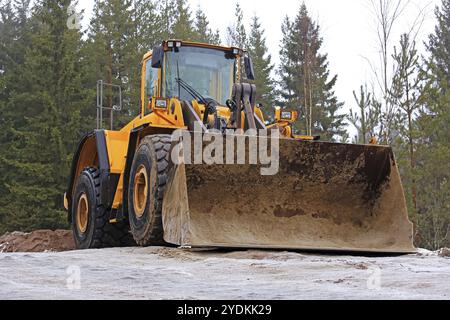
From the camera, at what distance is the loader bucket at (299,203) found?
6875 mm

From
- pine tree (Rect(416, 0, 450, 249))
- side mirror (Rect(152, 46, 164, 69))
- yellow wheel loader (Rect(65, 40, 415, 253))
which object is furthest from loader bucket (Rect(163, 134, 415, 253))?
pine tree (Rect(416, 0, 450, 249))

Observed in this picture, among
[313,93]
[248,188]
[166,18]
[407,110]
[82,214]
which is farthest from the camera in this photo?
[166,18]

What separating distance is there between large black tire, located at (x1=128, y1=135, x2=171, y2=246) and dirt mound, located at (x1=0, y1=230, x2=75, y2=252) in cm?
488

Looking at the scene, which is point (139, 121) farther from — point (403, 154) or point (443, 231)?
point (443, 231)

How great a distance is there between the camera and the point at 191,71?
9.19 m

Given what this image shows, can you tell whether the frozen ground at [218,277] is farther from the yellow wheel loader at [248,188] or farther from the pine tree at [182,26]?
the pine tree at [182,26]

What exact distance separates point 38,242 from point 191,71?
5309mm

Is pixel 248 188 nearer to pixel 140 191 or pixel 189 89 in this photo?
pixel 140 191

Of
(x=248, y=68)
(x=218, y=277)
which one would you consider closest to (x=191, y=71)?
(x=248, y=68)

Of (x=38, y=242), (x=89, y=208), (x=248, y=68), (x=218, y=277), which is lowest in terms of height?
(x=38, y=242)

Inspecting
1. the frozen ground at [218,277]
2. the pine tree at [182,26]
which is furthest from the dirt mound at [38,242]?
the pine tree at [182,26]

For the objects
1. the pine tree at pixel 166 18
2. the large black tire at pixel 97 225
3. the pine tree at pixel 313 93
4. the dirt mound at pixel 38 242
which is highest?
the pine tree at pixel 166 18

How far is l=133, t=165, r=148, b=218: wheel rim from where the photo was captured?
7702 mm

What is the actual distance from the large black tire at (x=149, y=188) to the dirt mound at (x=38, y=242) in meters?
4.88
